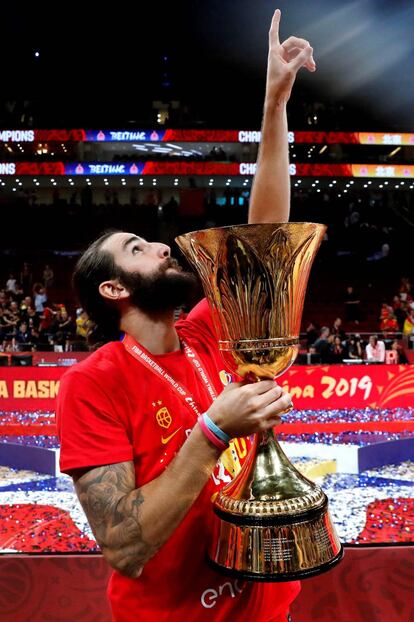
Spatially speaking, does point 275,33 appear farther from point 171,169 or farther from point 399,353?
point 171,169

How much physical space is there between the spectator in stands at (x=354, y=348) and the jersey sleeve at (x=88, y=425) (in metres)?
9.04

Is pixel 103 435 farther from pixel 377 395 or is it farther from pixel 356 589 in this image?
pixel 377 395

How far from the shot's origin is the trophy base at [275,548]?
98cm

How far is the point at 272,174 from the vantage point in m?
1.53

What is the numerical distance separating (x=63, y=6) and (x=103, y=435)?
15341 mm

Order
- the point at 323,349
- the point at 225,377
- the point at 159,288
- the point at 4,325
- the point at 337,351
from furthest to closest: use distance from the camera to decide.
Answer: the point at 4,325 → the point at 337,351 → the point at 323,349 → the point at 225,377 → the point at 159,288

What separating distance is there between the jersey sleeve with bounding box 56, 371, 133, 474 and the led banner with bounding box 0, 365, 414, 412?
5.81m

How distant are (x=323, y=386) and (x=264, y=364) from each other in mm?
6111

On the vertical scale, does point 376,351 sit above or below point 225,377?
below

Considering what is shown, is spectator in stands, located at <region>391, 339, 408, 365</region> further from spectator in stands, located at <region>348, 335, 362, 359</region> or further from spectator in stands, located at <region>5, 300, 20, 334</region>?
spectator in stands, located at <region>5, 300, 20, 334</region>

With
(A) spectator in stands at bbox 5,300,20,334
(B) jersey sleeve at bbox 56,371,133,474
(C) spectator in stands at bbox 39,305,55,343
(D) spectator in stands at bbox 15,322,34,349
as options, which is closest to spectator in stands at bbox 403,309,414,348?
(C) spectator in stands at bbox 39,305,55,343

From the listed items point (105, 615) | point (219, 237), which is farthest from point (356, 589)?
point (219, 237)

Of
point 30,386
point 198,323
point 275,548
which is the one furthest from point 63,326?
point 275,548

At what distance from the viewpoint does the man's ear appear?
4.53 feet
